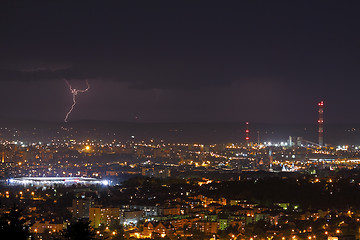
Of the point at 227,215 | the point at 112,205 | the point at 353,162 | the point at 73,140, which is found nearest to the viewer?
the point at 227,215

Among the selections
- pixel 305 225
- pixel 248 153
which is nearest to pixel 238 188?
pixel 305 225

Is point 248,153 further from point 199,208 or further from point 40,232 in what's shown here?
point 40,232

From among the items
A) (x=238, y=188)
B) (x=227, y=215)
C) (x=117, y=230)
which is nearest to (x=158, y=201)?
(x=238, y=188)

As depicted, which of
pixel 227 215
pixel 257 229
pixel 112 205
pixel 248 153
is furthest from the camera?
pixel 248 153

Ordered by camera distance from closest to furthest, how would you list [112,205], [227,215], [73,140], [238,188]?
1. [227,215]
2. [112,205]
3. [238,188]
4. [73,140]

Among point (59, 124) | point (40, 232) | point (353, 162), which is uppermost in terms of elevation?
point (59, 124)

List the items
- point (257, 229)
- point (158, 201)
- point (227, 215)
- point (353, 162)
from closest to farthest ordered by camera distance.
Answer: point (257, 229), point (227, 215), point (158, 201), point (353, 162)

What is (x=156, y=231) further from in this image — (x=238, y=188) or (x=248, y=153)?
(x=248, y=153)

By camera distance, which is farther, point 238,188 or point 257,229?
point 238,188

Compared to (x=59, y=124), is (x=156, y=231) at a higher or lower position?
lower
